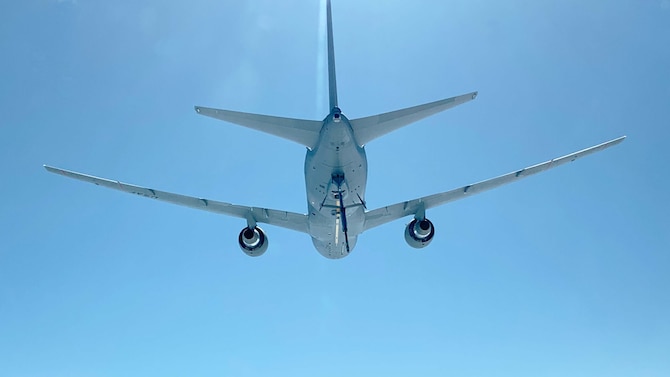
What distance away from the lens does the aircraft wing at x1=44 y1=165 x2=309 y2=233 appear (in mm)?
20084

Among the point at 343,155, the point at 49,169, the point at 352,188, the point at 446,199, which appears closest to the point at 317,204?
the point at 352,188

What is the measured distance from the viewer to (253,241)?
22859mm

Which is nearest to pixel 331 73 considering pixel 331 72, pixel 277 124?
pixel 331 72

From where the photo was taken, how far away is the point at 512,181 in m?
21.6

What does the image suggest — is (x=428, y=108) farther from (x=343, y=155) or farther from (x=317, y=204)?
(x=317, y=204)

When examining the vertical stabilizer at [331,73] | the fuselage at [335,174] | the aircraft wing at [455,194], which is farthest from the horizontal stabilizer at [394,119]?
the aircraft wing at [455,194]

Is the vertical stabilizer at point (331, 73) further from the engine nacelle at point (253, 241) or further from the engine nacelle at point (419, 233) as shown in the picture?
the engine nacelle at point (253, 241)

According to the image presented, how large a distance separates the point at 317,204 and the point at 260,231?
14.4ft

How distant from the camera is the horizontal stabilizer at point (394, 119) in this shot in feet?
53.3

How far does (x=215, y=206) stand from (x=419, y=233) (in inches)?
421

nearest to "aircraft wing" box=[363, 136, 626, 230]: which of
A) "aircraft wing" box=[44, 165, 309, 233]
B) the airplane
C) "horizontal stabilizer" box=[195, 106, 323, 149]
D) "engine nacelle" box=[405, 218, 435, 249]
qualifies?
the airplane

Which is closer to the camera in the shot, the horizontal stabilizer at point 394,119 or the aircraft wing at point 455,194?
the horizontal stabilizer at point 394,119


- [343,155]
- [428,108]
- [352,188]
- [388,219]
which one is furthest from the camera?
[388,219]

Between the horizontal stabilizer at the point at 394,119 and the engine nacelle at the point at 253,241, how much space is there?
7965 mm
